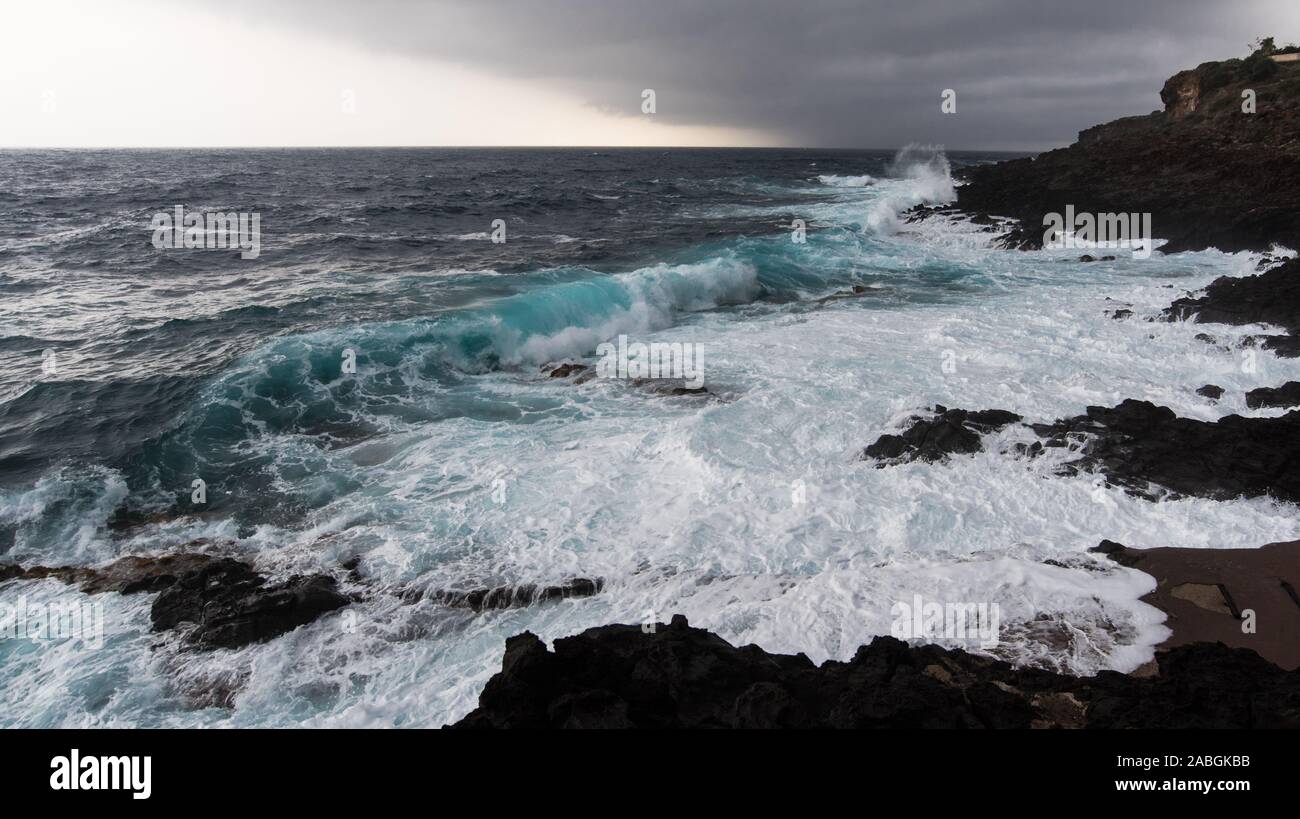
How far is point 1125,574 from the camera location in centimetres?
681

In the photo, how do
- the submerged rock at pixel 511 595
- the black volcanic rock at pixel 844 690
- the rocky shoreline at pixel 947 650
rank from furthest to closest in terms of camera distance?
the submerged rock at pixel 511 595 → the rocky shoreline at pixel 947 650 → the black volcanic rock at pixel 844 690

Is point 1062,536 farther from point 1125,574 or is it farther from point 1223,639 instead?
point 1223,639

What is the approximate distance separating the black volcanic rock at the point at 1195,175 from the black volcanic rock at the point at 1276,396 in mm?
13618

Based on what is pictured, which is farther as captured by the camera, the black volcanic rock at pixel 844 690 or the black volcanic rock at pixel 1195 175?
the black volcanic rock at pixel 1195 175

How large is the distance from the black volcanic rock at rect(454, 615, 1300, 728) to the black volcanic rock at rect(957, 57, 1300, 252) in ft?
74.0

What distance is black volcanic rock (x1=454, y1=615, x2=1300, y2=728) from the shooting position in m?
4.29

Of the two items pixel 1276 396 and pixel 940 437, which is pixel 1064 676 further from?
pixel 1276 396

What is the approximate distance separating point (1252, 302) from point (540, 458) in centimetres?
1556

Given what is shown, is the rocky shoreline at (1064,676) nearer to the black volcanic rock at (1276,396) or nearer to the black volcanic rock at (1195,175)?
the black volcanic rock at (1276,396)

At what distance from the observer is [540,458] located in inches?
411

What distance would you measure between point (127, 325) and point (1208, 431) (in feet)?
72.9

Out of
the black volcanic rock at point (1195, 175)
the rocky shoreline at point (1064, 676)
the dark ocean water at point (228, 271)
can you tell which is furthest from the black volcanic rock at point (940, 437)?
the black volcanic rock at point (1195, 175)

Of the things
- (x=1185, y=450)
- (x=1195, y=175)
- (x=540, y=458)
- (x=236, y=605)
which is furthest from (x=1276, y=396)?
(x=1195, y=175)

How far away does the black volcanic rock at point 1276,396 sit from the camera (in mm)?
10289
